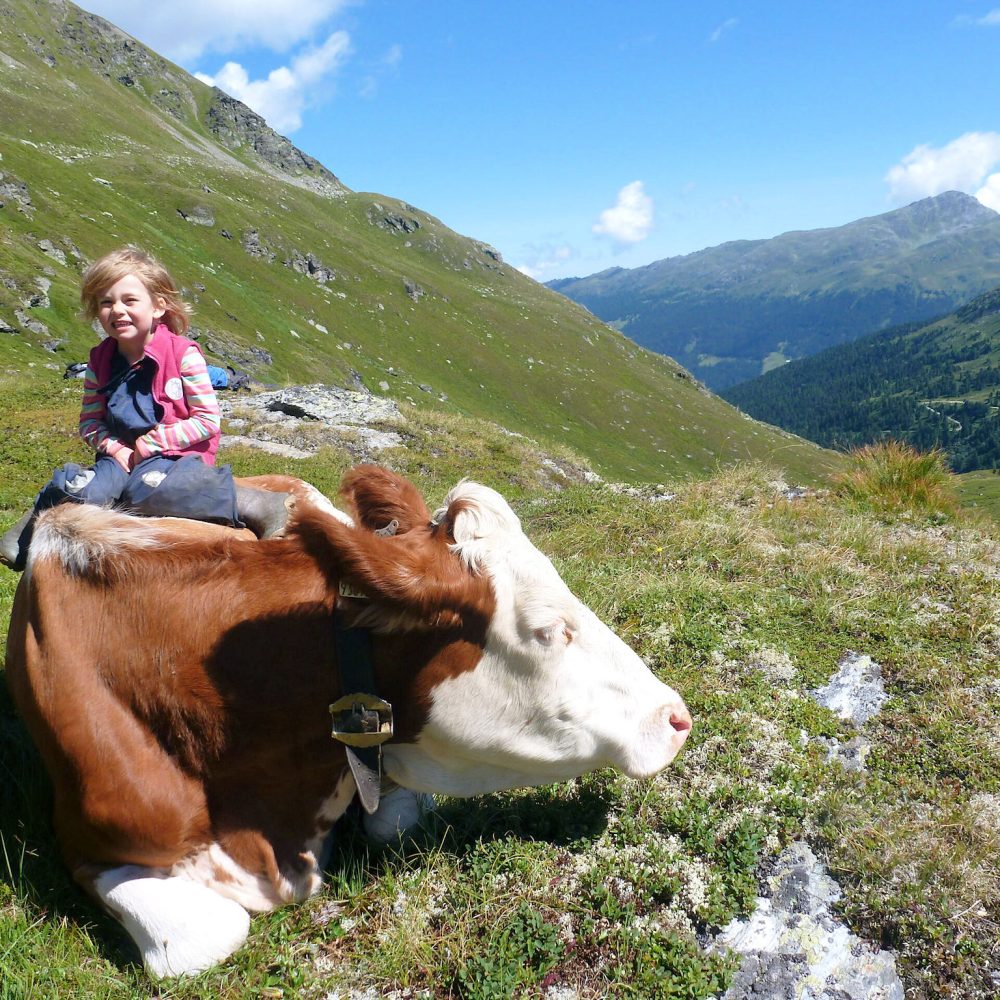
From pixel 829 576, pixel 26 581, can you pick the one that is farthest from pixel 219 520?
pixel 829 576

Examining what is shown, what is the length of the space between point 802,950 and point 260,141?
622 ft

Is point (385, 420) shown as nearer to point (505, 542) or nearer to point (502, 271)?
point (505, 542)

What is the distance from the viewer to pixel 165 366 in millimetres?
4328

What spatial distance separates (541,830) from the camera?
351 cm

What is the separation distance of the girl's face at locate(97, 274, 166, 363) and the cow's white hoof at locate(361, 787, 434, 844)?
3.00 meters

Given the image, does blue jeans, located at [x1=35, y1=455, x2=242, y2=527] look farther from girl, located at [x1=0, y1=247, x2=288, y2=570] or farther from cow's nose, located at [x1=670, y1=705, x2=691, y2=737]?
cow's nose, located at [x1=670, y1=705, x2=691, y2=737]

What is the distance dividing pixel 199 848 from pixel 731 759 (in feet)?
8.67

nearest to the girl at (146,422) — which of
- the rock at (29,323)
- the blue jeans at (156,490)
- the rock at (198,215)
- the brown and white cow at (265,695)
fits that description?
the blue jeans at (156,490)

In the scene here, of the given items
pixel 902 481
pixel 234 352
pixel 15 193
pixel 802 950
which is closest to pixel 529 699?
pixel 802 950

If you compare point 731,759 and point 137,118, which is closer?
point 731,759

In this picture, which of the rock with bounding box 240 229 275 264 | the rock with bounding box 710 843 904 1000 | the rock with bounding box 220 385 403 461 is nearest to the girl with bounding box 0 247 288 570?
the rock with bounding box 710 843 904 1000

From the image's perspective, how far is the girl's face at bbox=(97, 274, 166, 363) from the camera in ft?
13.5

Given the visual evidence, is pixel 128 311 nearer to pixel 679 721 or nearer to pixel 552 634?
pixel 552 634

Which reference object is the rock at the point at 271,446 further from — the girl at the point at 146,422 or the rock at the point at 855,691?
the rock at the point at 855,691
